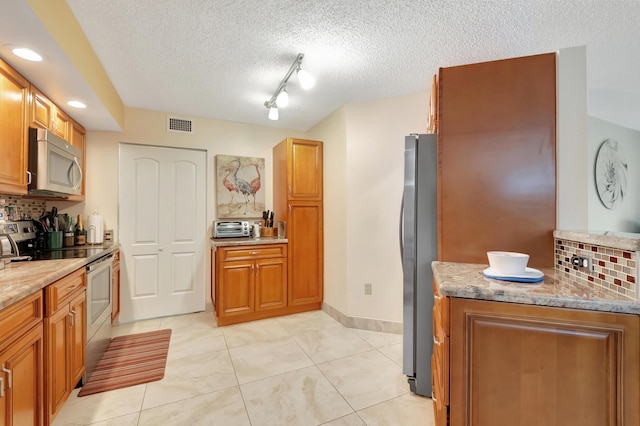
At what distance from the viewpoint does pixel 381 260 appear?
9.80 feet

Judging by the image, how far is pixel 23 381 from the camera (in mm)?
1263

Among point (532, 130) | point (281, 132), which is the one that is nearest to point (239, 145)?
point (281, 132)

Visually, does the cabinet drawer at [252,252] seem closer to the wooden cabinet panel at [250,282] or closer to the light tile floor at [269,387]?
the wooden cabinet panel at [250,282]

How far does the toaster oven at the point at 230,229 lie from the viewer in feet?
11.1

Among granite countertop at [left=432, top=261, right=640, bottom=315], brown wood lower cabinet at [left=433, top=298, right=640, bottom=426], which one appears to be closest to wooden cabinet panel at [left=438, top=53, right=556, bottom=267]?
granite countertop at [left=432, top=261, right=640, bottom=315]

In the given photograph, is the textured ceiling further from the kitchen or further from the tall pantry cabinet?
the tall pantry cabinet

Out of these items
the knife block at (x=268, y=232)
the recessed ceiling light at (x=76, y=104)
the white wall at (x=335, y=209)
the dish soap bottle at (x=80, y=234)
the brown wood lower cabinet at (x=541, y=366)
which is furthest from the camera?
the knife block at (x=268, y=232)

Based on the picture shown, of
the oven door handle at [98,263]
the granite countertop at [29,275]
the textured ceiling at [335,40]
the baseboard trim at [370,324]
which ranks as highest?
the textured ceiling at [335,40]

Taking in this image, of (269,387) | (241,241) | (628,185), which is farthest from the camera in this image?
(628,185)

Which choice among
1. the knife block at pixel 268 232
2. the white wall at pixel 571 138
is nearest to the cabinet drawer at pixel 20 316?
the knife block at pixel 268 232

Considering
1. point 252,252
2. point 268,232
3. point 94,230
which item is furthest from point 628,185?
point 94,230

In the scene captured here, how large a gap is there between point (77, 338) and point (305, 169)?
2.59 meters

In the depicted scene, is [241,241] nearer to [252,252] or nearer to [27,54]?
[252,252]

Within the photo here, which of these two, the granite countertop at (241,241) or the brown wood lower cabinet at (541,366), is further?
the granite countertop at (241,241)
